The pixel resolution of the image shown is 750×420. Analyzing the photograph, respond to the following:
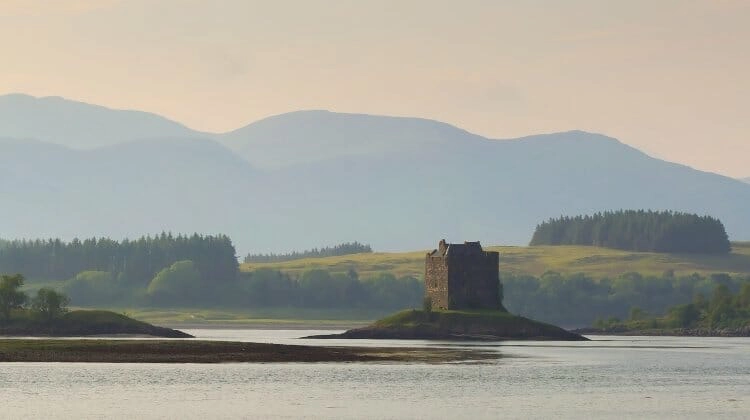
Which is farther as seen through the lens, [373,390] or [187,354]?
[187,354]

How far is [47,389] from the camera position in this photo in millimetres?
125938

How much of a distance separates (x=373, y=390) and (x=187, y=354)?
176 feet

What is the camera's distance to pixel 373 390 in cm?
12988

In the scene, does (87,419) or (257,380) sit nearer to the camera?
(87,419)

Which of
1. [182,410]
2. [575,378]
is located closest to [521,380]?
[575,378]

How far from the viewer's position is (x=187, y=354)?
17950cm

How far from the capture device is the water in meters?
112

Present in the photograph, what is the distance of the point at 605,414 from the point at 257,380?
37684 millimetres

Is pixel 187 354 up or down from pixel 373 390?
up

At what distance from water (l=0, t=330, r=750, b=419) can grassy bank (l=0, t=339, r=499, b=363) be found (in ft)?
26.0

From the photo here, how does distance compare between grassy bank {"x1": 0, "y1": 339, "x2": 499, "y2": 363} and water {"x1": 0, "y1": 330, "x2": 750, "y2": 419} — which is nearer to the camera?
water {"x1": 0, "y1": 330, "x2": 750, "y2": 419}

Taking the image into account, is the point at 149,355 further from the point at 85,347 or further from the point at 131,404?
the point at 131,404

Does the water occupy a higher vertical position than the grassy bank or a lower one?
lower

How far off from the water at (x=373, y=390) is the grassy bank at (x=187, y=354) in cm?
791
